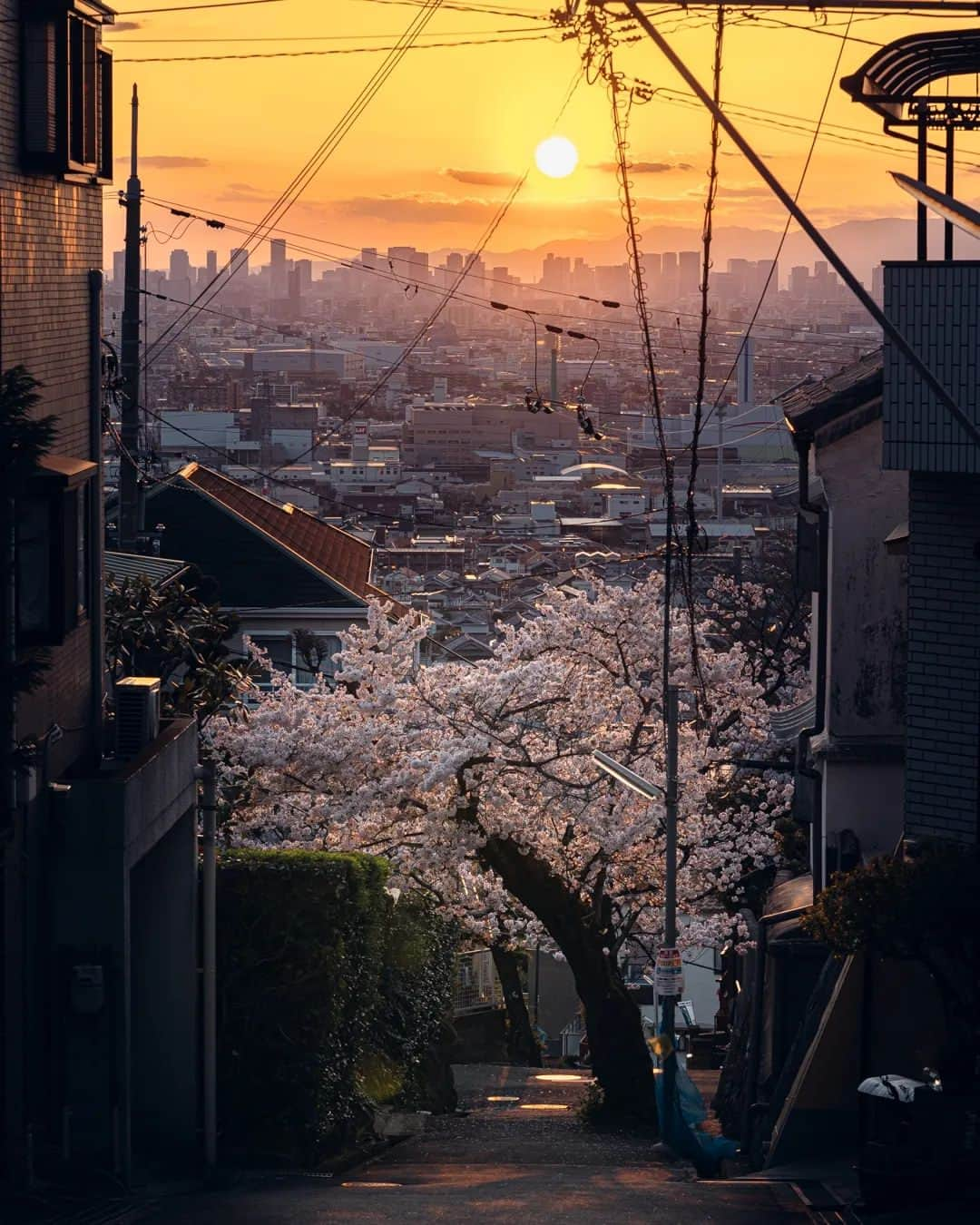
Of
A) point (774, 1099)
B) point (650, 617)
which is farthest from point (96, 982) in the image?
point (650, 617)

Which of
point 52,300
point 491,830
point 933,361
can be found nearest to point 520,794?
Answer: point 491,830

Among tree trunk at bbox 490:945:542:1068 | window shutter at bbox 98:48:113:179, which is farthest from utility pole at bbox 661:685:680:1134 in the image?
tree trunk at bbox 490:945:542:1068

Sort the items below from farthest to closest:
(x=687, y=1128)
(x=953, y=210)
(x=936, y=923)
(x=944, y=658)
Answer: (x=687, y=1128)
(x=944, y=658)
(x=936, y=923)
(x=953, y=210)

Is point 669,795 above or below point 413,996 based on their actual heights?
above

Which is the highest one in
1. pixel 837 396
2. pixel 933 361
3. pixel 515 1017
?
pixel 837 396

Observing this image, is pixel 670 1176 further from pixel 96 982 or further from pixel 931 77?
pixel 931 77

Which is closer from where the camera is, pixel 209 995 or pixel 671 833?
pixel 209 995

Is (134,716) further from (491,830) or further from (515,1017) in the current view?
(515,1017)

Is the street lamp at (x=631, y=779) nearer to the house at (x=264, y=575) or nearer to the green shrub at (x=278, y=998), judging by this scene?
the green shrub at (x=278, y=998)

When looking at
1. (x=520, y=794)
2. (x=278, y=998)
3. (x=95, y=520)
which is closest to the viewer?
(x=278, y=998)
